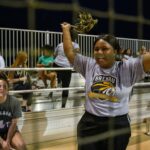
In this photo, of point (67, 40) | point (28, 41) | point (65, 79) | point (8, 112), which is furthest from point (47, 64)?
point (67, 40)

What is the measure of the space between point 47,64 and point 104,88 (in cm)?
154

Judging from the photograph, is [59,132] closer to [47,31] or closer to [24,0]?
[47,31]

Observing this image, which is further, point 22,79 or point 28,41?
point 28,41

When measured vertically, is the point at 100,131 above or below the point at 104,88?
below

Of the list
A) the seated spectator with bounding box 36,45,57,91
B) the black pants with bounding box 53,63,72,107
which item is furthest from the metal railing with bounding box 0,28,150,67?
the black pants with bounding box 53,63,72,107

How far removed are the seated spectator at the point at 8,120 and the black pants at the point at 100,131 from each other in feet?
1.96

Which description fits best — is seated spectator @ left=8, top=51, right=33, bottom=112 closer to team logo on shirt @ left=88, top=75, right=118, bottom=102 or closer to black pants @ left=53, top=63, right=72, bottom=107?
black pants @ left=53, top=63, right=72, bottom=107

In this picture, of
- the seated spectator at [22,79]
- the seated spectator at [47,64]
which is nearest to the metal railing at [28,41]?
the seated spectator at [47,64]

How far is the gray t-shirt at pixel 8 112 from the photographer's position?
7.88 feet

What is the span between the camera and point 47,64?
334 cm

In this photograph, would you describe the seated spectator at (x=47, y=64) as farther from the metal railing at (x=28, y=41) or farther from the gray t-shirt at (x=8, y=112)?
the gray t-shirt at (x=8, y=112)

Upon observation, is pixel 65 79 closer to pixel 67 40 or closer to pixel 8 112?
pixel 8 112

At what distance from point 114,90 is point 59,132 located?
150 centimetres

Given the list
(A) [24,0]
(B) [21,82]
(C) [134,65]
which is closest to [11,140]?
(B) [21,82]
